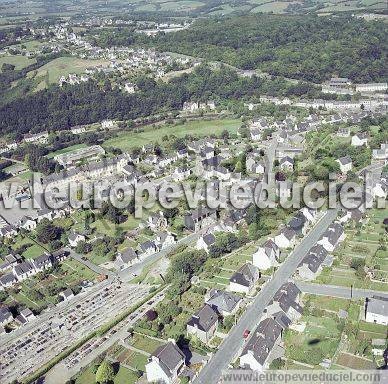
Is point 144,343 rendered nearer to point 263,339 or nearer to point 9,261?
point 263,339

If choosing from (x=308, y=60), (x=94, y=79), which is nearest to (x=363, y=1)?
(x=308, y=60)

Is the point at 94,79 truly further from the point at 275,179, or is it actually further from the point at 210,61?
the point at 275,179

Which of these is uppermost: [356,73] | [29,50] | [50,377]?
[29,50]

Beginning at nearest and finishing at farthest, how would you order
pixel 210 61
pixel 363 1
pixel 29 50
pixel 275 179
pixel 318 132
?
pixel 275 179, pixel 318 132, pixel 210 61, pixel 29 50, pixel 363 1

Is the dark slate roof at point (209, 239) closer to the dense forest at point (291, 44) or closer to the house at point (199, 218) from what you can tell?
the house at point (199, 218)

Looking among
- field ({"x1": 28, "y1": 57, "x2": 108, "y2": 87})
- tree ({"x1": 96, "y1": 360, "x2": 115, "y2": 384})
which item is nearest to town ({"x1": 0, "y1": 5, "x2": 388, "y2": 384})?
tree ({"x1": 96, "y1": 360, "x2": 115, "y2": 384})

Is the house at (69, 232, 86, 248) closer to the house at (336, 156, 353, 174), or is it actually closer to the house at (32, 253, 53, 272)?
the house at (32, 253, 53, 272)

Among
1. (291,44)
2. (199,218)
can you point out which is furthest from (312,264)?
(291,44)

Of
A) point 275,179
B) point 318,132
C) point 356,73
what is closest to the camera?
point 275,179
